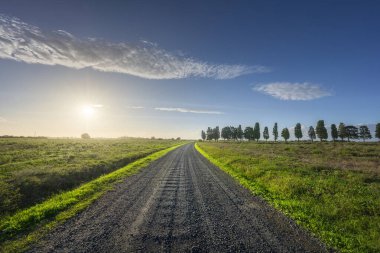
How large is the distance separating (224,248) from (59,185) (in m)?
13.6

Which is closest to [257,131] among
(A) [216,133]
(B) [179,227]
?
(A) [216,133]

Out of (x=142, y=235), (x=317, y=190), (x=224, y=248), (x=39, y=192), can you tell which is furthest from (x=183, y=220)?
(x=39, y=192)

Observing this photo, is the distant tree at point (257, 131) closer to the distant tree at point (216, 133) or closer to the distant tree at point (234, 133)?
the distant tree at point (234, 133)

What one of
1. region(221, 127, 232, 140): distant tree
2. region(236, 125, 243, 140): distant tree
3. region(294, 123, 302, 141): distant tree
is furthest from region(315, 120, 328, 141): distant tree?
region(221, 127, 232, 140): distant tree

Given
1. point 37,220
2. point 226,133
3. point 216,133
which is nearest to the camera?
point 37,220

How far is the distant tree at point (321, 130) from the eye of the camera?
12038 centimetres

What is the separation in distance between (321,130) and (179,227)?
129705 mm

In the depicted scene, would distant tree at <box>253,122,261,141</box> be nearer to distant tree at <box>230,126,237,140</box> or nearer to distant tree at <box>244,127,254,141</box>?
distant tree at <box>244,127,254,141</box>

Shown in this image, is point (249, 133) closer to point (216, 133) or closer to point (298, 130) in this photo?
point (298, 130)

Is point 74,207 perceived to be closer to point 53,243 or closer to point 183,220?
point 53,243

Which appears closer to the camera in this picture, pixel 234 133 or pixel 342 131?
pixel 342 131

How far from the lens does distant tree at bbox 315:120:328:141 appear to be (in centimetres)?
12038

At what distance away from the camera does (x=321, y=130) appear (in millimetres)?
120688

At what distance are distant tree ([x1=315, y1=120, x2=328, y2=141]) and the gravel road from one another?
12389 centimetres
